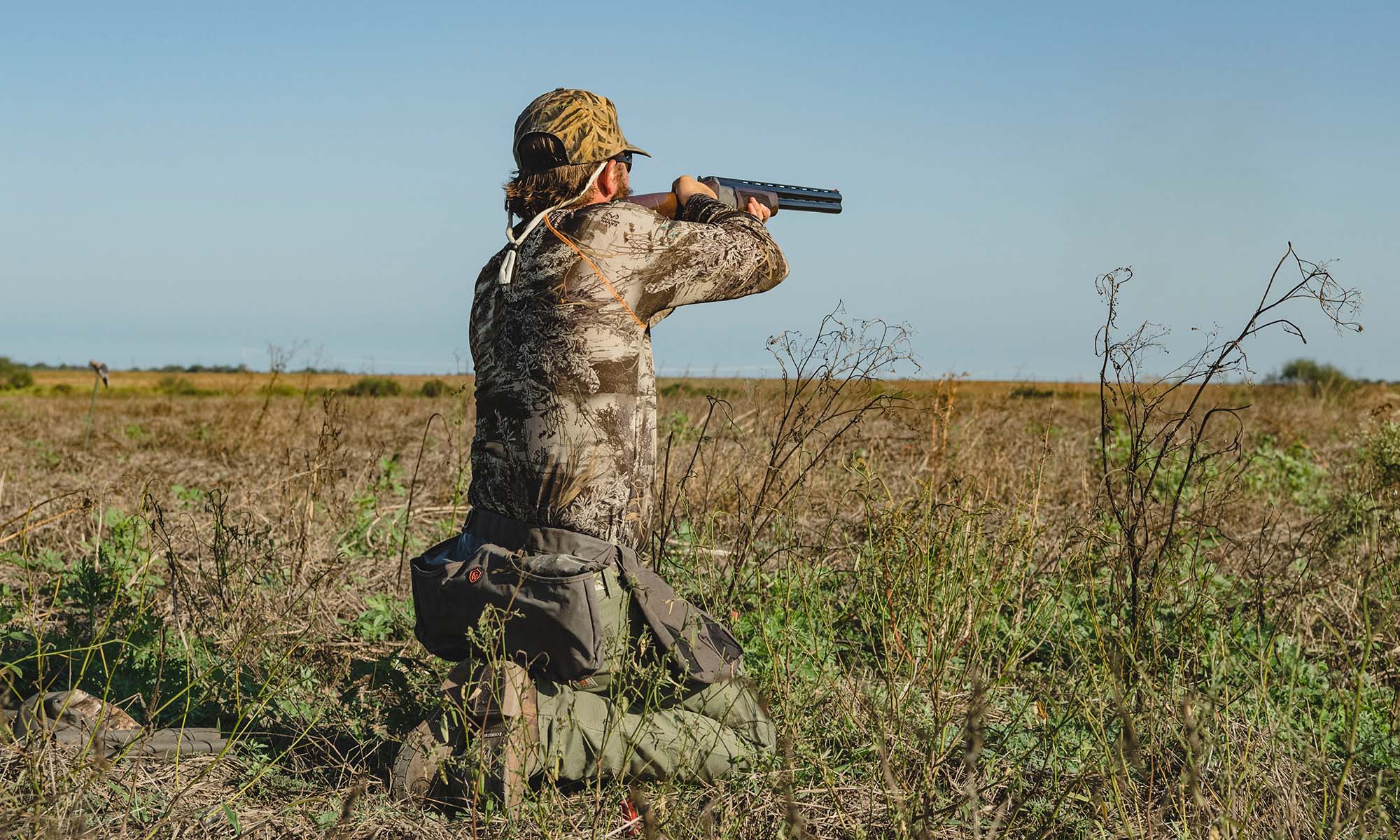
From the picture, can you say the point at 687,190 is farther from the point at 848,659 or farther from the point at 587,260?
the point at 848,659

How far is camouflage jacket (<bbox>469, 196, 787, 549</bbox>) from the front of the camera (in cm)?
282

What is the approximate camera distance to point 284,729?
135 inches

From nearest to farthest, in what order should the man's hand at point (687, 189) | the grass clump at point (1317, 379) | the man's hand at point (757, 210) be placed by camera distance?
the man's hand at point (687, 189)
the man's hand at point (757, 210)
the grass clump at point (1317, 379)

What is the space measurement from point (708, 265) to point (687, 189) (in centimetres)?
55

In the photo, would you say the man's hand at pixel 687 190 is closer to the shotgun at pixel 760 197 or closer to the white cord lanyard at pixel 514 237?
the shotgun at pixel 760 197

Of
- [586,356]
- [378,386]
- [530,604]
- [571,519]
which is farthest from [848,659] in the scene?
[378,386]

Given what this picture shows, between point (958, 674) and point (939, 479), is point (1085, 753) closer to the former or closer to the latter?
point (958, 674)

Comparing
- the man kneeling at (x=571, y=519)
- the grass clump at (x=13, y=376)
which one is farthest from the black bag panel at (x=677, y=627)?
the grass clump at (x=13, y=376)

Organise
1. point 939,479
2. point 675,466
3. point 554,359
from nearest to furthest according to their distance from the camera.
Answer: point 554,359
point 939,479
point 675,466

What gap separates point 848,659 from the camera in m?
4.20

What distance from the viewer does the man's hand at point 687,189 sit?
3371 millimetres

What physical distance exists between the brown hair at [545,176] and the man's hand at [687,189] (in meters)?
0.41

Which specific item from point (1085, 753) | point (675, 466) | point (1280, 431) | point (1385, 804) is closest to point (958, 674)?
point (1085, 753)

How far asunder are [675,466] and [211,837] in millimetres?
4648
